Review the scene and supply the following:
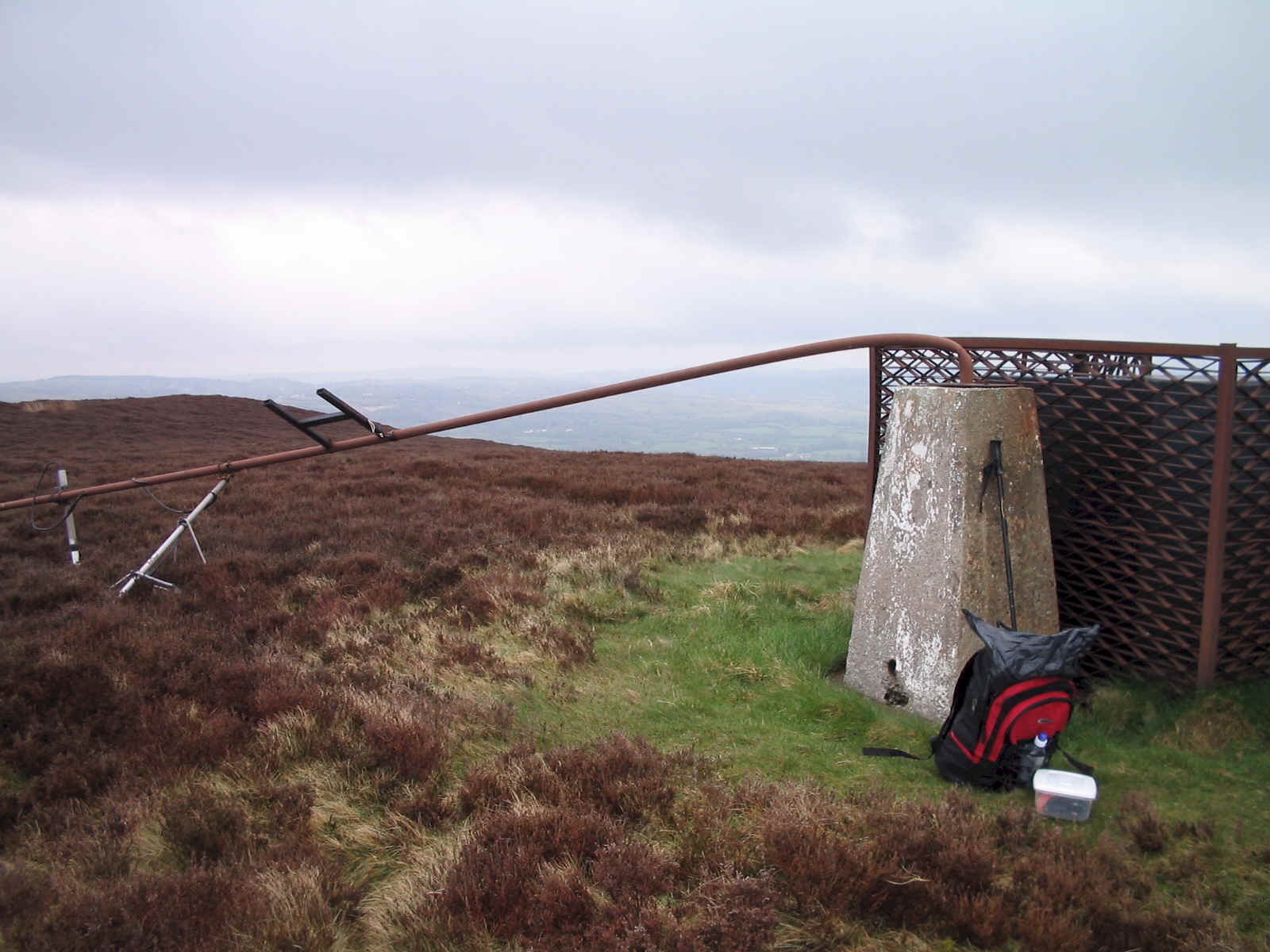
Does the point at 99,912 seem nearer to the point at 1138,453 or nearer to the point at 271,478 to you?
the point at 1138,453

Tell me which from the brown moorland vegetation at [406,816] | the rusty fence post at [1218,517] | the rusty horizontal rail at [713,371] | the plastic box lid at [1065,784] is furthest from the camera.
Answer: the rusty horizontal rail at [713,371]

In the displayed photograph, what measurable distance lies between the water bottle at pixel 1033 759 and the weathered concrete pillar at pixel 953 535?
0.78m

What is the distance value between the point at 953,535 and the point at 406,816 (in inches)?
139

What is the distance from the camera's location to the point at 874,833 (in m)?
3.58

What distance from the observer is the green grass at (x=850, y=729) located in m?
3.66

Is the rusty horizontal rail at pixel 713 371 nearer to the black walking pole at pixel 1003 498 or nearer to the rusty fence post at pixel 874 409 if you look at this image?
the rusty fence post at pixel 874 409

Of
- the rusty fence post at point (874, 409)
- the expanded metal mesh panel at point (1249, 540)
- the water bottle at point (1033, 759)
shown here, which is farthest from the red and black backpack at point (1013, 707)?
the rusty fence post at point (874, 409)

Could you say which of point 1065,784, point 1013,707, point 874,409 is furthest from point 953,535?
point 874,409

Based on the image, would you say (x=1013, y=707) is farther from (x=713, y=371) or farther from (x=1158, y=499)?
(x=713, y=371)

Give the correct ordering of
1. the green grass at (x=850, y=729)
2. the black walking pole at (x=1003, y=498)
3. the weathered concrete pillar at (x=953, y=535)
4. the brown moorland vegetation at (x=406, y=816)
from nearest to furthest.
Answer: the brown moorland vegetation at (x=406, y=816)
the green grass at (x=850, y=729)
the black walking pole at (x=1003, y=498)
the weathered concrete pillar at (x=953, y=535)

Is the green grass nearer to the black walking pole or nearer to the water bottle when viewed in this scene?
the water bottle

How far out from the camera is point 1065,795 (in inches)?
149

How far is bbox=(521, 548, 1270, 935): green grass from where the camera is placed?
3658 millimetres

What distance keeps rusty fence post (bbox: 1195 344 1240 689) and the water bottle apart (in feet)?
4.60
